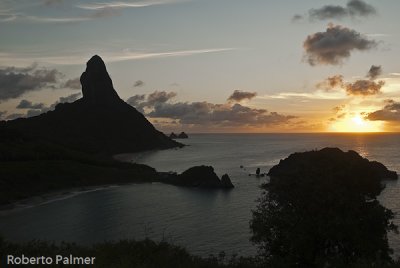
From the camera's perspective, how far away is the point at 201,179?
483ft

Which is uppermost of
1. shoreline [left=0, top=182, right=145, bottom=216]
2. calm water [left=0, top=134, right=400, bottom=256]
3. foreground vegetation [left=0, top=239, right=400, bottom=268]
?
foreground vegetation [left=0, top=239, right=400, bottom=268]

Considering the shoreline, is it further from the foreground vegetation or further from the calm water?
the foreground vegetation

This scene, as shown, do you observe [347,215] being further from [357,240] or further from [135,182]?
[135,182]

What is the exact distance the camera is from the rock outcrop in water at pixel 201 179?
141m

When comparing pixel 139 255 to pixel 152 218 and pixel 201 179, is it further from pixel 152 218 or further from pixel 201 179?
pixel 201 179

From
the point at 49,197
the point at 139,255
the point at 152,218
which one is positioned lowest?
the point at 152,218

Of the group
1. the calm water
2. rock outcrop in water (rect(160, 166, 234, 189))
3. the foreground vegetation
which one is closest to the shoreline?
the calm water

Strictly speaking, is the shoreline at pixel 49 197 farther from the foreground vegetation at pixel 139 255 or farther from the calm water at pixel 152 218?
the foreground vegetation at pixel 139 255

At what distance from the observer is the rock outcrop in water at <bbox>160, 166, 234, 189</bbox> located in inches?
5551

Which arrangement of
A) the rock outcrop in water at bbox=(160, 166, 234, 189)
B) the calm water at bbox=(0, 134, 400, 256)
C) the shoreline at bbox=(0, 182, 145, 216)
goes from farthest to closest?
the rock outcrop in water at bbox=(160, 166, 234, 189), the shoreline at bbox=(0, 182, 145, 216), the calm water at bbox=(0, 134, 400, 256)

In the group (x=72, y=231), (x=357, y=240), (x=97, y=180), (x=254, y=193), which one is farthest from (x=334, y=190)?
(x=97, y=180)

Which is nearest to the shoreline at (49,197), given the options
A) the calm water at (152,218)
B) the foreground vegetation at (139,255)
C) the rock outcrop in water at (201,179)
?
the calm water at (152,218)

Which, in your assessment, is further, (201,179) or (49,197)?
(201,179)

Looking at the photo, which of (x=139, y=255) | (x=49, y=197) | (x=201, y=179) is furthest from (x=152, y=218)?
(x=139, y=255)
